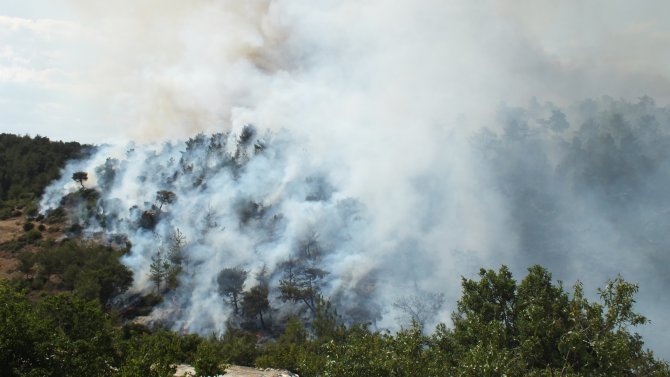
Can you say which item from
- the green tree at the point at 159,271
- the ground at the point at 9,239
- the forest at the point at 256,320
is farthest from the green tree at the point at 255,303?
the ground at the point at 9,239

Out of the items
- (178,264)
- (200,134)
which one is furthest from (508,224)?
(200,134)

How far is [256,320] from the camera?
63.1m

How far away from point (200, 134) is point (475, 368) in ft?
345

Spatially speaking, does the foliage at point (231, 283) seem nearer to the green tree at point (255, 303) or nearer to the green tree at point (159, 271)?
the green tree at point (255, 303)

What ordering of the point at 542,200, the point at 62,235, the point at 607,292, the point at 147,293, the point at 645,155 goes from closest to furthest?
the point at 607,292 → the point at 147,293 → the point at 62,235 → the point at 542,200 → the point at 645,155

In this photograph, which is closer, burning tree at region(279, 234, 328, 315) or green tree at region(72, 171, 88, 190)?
burning tree at region(279, 234, 328, 315)

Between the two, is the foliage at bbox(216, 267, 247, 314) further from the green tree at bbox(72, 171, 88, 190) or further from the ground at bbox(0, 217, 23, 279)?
the green tree at bbox(72, 171, 88, 190)

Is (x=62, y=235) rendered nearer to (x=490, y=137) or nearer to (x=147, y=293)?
(x=147, y=293)

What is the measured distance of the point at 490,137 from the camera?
111938 mm

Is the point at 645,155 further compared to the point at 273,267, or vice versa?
the point at 645,155

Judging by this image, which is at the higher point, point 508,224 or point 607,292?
point 508,224

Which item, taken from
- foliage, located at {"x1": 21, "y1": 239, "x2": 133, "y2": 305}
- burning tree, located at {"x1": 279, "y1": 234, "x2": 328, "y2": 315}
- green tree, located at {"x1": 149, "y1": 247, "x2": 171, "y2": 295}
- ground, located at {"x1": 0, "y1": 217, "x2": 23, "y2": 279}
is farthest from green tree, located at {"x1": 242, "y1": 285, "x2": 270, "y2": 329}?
ground, located at {"x1": 0, "y1": 217, "x2": 23, "y2": 279}

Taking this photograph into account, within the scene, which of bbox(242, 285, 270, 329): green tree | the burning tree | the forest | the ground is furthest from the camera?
the ground

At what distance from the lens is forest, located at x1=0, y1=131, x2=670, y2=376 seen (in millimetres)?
18016
